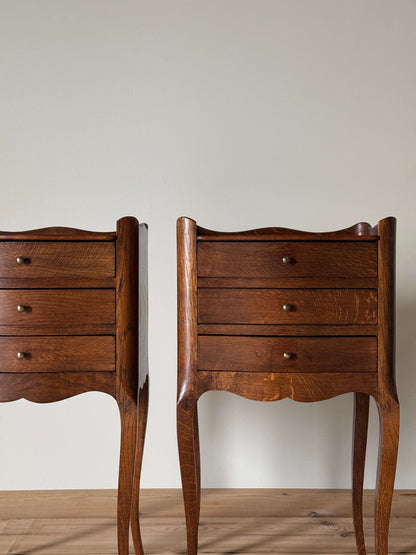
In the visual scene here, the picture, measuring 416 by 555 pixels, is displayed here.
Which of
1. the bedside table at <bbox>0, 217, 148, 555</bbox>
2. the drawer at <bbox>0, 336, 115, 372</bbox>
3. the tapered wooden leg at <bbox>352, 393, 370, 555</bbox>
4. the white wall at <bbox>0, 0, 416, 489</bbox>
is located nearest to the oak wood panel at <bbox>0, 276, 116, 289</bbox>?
the bedside table at <bbox>0, 217, 148, 555</bbox>

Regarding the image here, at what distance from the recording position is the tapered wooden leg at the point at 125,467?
1468mm

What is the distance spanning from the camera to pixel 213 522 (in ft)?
6.21

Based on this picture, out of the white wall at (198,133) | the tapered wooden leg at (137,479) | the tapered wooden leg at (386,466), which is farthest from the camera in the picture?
the white wall at (198,133)

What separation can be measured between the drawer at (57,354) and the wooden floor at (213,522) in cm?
60

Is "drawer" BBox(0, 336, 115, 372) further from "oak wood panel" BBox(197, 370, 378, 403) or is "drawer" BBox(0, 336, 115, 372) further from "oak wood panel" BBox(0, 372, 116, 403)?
"oak wood panel" BBox(197, 370, 378, 403)

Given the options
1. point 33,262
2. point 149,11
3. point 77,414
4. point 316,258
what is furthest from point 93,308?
point 149,11

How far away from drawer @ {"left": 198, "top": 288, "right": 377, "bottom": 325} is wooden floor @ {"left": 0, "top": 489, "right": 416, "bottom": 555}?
27.9 inches

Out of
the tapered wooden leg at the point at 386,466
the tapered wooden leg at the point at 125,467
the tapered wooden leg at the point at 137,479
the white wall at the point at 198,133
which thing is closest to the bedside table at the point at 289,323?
the tapered wooden leg at the point at 386,466

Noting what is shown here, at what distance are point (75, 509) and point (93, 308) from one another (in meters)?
0.90

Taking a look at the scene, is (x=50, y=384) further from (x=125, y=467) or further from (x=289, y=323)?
(x=289, y=323)

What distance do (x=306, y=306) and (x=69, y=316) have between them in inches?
23.3

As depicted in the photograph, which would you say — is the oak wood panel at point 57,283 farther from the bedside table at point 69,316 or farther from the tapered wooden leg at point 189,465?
the tapered wooden leg at point 189,465

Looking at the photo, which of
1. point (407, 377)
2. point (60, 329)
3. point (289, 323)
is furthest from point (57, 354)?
point (407, 377)

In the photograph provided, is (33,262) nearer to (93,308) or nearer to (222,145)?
(93,308)
